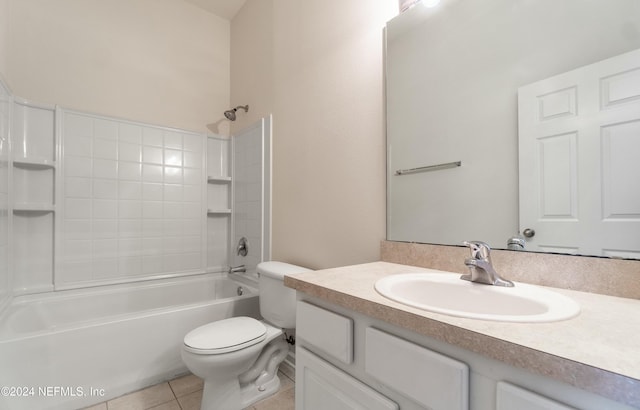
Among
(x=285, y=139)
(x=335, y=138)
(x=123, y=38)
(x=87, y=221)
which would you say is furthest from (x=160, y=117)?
(x=335, y=138)

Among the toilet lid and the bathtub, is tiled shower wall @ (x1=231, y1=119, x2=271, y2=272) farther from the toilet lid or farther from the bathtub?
the toilet lid

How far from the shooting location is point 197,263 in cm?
253

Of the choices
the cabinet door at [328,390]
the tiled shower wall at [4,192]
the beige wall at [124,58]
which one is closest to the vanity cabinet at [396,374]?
the cabinet door at [328,390]

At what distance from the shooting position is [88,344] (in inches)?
57.7

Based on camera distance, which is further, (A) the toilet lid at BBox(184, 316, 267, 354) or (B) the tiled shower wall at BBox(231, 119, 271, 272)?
(B) the tiled shower wall at BBox(231, 119, 271, 272)

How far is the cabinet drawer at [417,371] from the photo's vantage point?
0.51 m

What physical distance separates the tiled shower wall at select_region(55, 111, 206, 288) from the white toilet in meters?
1.15

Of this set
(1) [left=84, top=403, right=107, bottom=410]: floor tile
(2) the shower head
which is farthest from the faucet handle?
(2) the shower head

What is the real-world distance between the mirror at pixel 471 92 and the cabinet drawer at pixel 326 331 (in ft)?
1.90

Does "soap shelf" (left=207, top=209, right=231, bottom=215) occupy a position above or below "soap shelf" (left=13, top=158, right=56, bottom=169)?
below

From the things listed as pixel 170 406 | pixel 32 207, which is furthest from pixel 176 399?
pixel 32 207

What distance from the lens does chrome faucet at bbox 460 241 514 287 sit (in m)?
0.83

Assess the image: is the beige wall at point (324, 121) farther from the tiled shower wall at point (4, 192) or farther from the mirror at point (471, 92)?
the tiled shower wall at point (4, 192)

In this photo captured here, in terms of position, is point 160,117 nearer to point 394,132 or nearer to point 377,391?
point 394,132
